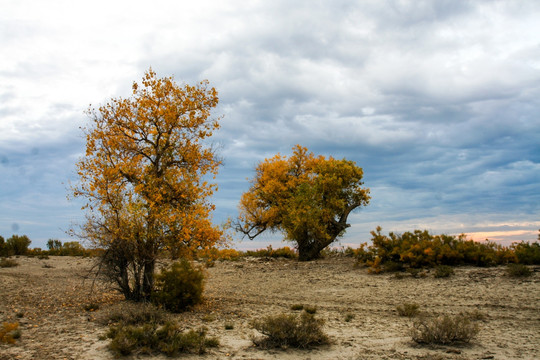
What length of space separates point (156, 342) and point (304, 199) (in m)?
16.2

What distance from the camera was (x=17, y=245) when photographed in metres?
29.9

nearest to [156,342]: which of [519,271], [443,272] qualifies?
[443,272]

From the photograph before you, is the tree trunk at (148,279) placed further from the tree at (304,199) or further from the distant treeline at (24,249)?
the distant treeline at (24,249)

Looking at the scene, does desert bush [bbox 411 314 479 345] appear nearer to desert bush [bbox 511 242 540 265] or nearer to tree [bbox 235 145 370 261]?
desert bush [bbox 511 242 540 265]

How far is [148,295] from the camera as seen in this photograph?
12.1 meters

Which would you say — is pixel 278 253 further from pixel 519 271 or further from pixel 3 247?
pixel 3 247

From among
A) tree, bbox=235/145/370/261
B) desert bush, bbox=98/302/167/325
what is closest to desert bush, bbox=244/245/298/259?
tree, bbox=235/145/370/261

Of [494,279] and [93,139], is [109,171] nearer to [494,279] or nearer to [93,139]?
[93,139]

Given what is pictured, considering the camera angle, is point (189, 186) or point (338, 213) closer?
point (189, 186)

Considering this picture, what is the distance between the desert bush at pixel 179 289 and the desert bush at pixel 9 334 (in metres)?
3.56

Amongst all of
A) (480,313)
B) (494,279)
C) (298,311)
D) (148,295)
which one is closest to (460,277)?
(494,279)

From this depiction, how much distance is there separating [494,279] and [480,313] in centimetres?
431

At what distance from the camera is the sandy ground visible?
7344 mm

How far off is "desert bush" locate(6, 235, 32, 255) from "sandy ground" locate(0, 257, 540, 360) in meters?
12.9
